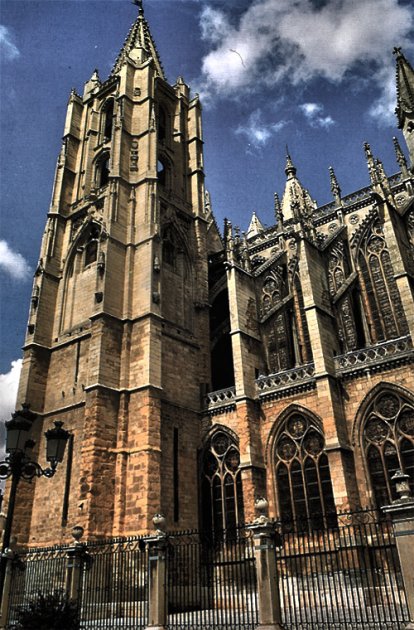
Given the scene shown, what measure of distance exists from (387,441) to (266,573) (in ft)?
28.5

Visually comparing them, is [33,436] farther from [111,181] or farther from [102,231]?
[111,181]

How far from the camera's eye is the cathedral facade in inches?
657

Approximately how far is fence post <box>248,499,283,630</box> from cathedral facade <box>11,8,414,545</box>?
7.06 metres

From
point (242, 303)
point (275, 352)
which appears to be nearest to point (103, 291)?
point (242, 303)

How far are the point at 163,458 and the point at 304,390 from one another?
17.9ft

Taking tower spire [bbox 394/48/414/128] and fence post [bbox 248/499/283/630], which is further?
tower spire [bbox 394/48/414/128]

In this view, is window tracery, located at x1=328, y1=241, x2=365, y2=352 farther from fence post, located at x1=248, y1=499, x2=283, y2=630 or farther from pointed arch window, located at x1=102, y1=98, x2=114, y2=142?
pointed arch window, located at x1=102, y1=98, x2=114, y2=142

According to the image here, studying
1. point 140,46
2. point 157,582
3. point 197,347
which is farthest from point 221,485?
point 140,46

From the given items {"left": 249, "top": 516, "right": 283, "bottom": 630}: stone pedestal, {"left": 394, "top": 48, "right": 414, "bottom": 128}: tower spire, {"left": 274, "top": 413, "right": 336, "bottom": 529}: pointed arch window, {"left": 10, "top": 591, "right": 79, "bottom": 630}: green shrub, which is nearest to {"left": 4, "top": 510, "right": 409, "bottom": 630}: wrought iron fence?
{"left": 249, "top": 516, "right": 283, "bottom": 630}: stone pedestal

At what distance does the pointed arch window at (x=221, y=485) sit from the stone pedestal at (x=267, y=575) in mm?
9809

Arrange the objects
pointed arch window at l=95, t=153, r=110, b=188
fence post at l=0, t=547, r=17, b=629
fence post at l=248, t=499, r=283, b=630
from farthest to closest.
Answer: pointed arch window at l=95, t=153, r=110, b=188
fence post at l=0, t=547, r=17, b=629
fence post at l=248, t=499, r=283, b=630

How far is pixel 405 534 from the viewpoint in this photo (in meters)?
7.54

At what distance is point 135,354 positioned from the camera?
1919cm

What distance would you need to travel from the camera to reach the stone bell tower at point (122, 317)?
56.7 ft
